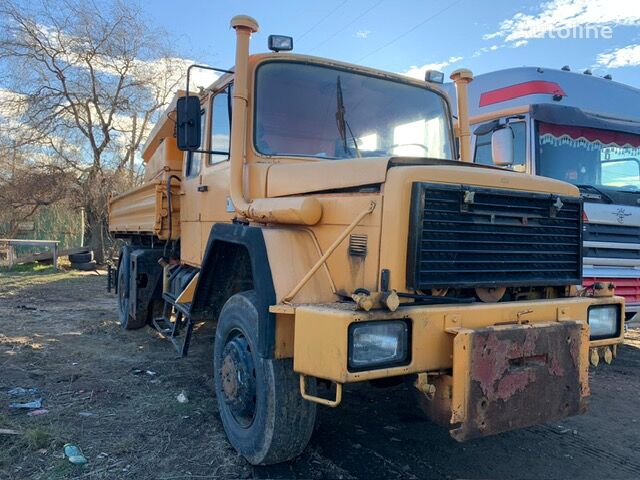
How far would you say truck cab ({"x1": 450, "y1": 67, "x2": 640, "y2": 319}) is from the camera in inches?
230

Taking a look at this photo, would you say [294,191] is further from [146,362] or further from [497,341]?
[146,362]

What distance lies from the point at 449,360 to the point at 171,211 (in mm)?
3916

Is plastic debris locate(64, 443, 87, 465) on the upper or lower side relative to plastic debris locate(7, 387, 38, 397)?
lower

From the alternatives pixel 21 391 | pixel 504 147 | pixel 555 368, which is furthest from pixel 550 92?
pixel 21 391

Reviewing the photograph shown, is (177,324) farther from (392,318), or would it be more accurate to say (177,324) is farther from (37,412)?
(392,318)

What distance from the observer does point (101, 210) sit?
17.4 m

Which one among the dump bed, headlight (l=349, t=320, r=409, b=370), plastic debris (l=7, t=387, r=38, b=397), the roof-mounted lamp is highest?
the roof-mounted lamp

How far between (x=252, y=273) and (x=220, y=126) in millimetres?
1644

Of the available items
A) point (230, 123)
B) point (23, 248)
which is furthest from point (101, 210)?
point (230, 123)

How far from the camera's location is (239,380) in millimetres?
3264

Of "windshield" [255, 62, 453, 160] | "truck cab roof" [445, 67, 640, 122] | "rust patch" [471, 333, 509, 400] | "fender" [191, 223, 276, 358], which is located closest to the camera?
"rust patch" [471, 333, 509, 400]

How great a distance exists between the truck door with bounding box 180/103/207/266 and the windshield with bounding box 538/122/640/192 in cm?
384

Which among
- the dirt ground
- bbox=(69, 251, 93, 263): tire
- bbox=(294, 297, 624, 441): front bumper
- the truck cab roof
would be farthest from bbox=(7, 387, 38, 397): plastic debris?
bbox=(69, 251, 93, 263): tire

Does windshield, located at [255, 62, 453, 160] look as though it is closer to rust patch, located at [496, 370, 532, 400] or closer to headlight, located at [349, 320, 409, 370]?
headlight, located at [349, 320, 409, 370]
